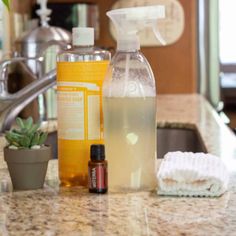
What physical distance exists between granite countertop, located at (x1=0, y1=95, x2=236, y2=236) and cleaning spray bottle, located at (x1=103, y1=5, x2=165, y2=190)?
4 cm

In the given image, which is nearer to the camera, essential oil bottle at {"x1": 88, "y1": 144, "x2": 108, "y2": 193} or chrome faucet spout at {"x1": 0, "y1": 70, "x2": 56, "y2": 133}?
essential oil bottle at {"x1": 88, "y1": 144, "x2": 108, "y2": 193}

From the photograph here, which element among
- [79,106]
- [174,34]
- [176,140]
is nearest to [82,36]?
[79,106]

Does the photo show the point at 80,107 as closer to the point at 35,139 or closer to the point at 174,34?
→ the point at 35,139

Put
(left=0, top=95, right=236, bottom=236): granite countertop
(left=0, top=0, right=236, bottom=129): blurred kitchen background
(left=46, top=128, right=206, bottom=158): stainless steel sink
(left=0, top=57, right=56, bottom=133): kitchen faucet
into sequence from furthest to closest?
1. (left=0, top=0, right=236, bottom=129): blurred kitchen background
2. (left=46, top=128, right=206, bottom=158): stainless steel sink
3. (left=0, top=57, right=56, bottom=133): kitchen faucet
4. (left=0, top=95, right=236, bottom=236): granite countertop

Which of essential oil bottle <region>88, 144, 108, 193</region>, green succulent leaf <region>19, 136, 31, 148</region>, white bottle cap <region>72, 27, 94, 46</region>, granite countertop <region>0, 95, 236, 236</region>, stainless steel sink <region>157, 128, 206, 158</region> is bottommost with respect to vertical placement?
stainless steel sink <region>157, 128, 206, 158</region>

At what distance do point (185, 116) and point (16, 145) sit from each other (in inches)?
51.7

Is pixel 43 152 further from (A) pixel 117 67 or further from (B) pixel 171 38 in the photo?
(B) pixel 171 38

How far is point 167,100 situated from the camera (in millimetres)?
2877

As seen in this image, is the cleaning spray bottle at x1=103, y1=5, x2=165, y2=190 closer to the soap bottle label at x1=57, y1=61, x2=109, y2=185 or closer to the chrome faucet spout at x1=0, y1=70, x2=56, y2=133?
the soap bottle label at x1=57, y1=61, x2=109, y2=185

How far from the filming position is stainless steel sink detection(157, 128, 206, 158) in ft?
7.00

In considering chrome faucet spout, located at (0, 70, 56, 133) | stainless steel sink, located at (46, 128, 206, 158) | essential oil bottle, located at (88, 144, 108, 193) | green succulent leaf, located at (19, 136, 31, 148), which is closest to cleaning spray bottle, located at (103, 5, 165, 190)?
essential oil bottle, located at (88, 144, 108, 193)

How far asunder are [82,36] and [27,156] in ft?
0.70

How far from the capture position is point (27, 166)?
1.04 m

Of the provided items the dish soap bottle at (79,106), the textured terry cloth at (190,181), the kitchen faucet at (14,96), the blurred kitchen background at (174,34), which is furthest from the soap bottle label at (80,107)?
the blurred kitchen background at (174,34)
